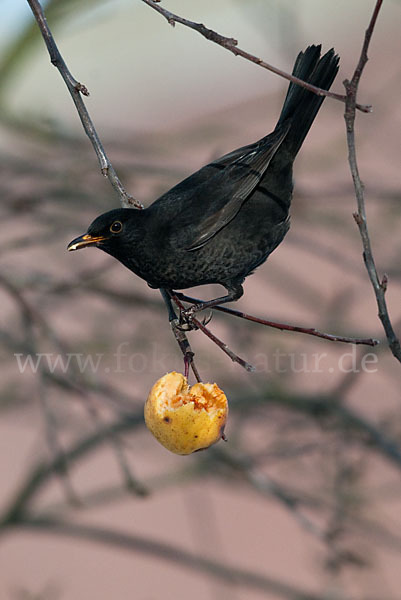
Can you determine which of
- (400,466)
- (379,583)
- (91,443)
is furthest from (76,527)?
(379,583)

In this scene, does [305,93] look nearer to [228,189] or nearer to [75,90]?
[228,189]

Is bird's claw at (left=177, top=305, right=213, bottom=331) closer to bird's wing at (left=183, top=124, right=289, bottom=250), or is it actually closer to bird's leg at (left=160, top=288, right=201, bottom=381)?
bird's leg at (left=160, top=288, right=201, bottom=381)

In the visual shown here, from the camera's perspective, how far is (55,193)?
4039mm

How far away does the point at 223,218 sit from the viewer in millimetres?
2887

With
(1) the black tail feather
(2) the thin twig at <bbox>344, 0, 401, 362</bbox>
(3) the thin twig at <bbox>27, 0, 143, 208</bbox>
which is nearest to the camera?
(2) the thin twig at <bbox>344, 0, 401, 362</bbox>

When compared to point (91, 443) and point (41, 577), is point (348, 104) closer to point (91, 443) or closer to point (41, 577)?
point (91, 443)

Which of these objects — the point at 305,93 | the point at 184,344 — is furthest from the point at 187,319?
the point at 305,93

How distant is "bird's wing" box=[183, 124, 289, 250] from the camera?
9.34ft

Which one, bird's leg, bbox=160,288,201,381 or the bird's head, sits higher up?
the bird's head

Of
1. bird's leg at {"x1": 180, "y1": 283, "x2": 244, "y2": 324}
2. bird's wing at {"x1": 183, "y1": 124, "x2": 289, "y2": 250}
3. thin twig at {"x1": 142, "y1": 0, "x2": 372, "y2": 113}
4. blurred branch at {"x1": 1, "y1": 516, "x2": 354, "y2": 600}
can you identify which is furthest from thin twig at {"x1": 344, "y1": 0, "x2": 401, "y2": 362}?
blurred branch at {"x1": 1, "y1": 516, "x2": 354, "y2": 600}

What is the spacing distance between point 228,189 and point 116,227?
50 centimetres

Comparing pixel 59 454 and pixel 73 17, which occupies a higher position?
pixel 73 17

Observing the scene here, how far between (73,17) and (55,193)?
957mm

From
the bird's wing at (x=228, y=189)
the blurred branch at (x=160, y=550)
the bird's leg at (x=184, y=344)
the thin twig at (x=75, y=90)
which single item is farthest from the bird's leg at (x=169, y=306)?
the blurred branch at (x=160, y=550)
